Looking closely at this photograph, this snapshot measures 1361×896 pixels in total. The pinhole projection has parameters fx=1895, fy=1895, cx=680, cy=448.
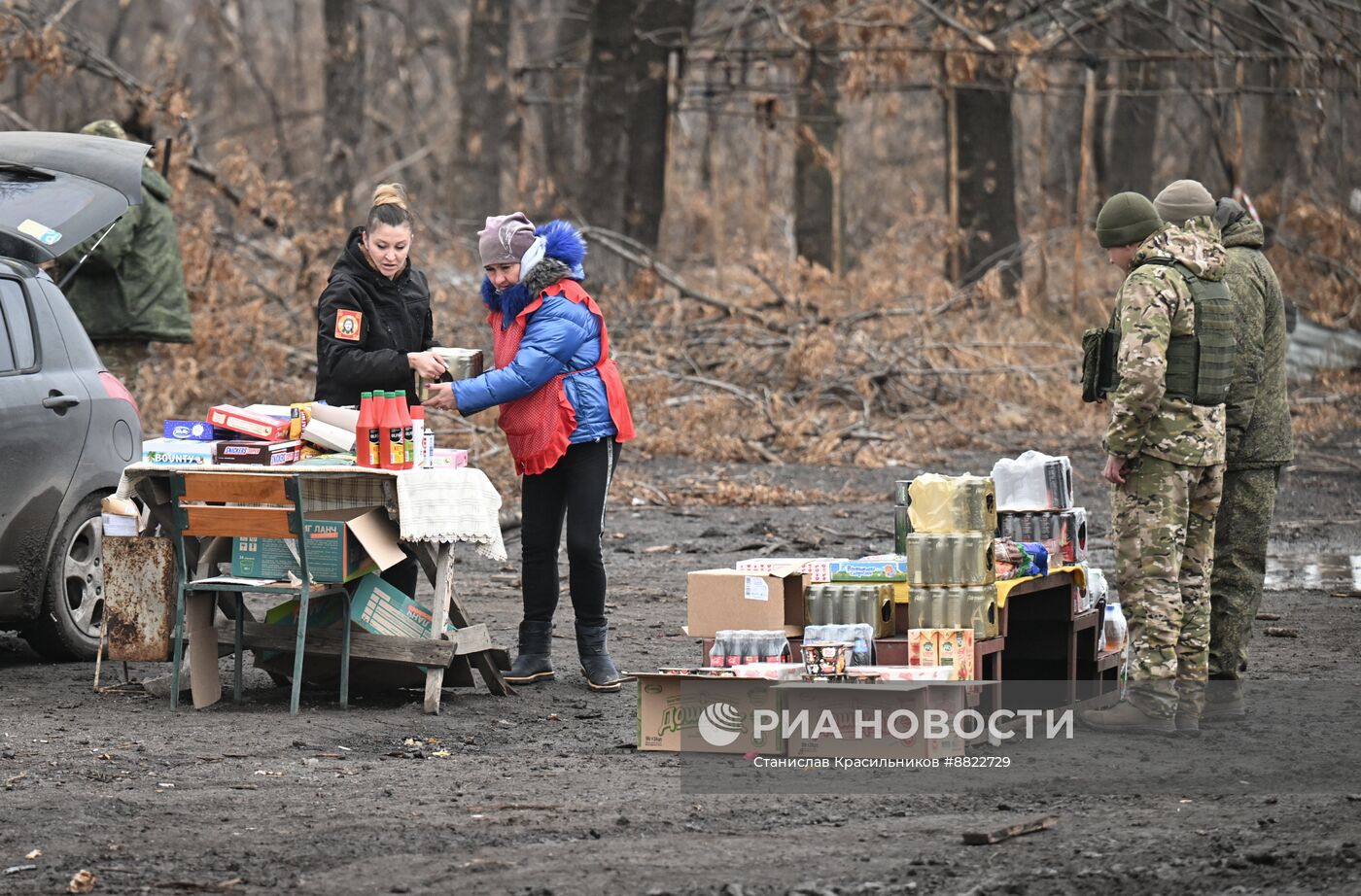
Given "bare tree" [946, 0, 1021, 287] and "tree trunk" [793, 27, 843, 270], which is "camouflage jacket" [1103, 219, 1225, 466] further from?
"tree trunk" [793, 27, 843, 270]

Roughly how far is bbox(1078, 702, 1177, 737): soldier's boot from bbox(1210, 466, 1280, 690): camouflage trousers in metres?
0.66

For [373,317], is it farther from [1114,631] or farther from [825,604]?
[1114,631]

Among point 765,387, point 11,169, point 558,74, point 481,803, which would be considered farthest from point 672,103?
point 481,803

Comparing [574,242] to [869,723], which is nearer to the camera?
[869,723]

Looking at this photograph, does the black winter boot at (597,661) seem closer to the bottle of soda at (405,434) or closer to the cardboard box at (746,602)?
the cardboard box at (746,602)

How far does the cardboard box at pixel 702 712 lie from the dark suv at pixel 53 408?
327cm

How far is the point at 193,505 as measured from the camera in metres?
7.79

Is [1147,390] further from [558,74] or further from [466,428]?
[558,74]

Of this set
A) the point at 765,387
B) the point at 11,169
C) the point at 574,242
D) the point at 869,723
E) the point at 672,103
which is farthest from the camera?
the point at 672,103

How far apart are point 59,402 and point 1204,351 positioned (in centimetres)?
527

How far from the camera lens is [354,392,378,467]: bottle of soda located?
769 cm

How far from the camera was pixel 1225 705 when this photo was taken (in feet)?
25.7

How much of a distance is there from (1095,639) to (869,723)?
5.62ft

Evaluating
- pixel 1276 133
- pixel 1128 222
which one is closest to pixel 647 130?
pixel 1276 133
